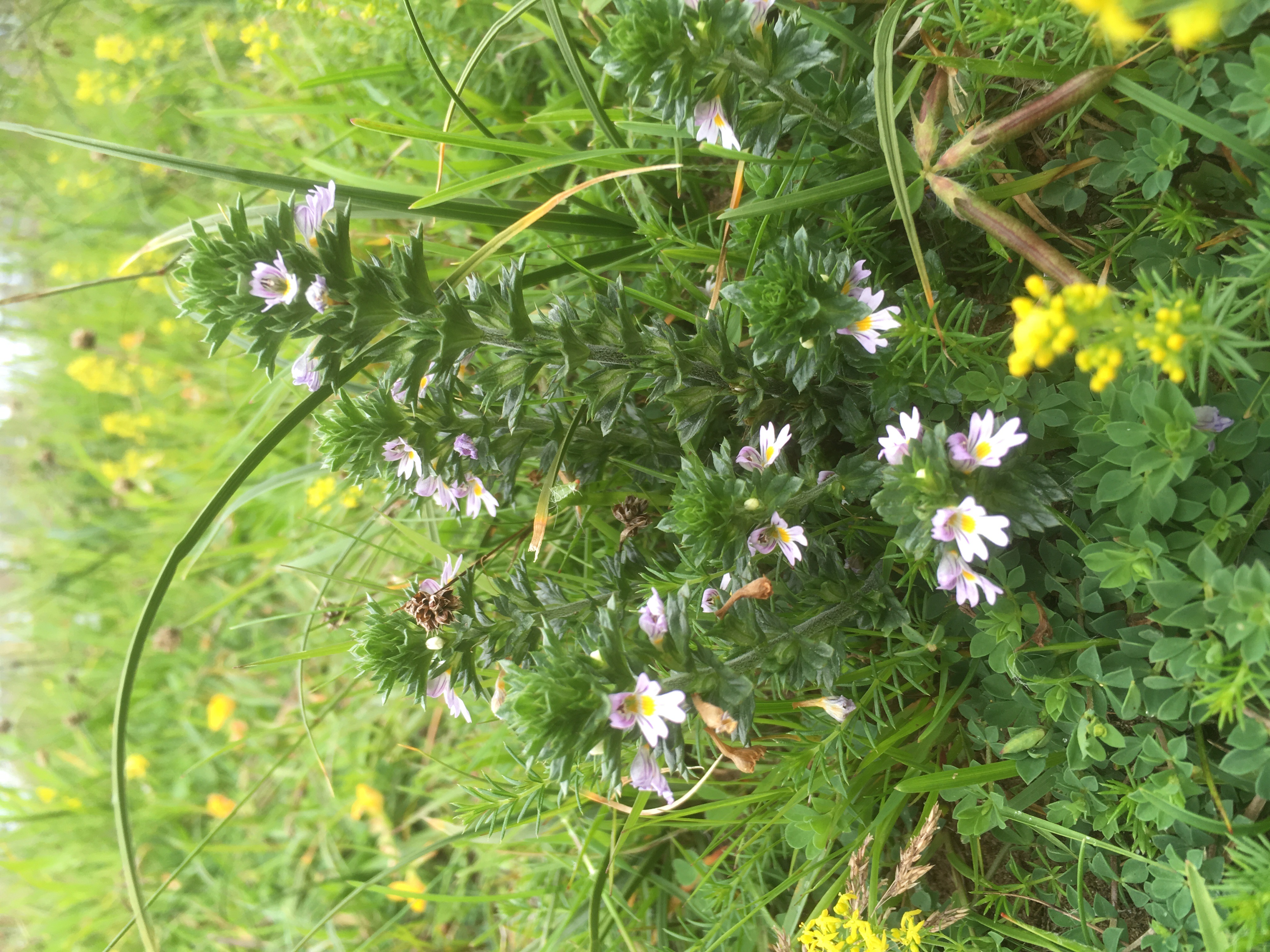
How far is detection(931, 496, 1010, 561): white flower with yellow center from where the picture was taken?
1.28 m

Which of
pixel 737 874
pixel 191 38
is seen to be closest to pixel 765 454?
pixel 737 874

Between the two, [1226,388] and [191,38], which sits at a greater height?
[191,38]

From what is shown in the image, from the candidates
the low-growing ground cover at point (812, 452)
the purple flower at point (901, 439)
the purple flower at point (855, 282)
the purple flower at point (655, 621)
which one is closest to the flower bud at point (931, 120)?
the low-growing ground cover at point (812, 452)

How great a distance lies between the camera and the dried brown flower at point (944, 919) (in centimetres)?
165

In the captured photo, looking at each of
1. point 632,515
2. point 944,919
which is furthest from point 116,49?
point 944,919

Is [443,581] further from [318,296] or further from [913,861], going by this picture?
[913,861]

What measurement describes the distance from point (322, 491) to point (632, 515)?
1.50 m

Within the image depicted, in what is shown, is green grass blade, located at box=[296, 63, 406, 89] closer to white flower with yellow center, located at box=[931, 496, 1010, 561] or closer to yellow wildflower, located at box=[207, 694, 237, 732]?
white flower with yellow center, located at box=[931, 496, 1010, 561]

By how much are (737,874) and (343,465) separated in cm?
134

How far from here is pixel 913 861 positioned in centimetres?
168

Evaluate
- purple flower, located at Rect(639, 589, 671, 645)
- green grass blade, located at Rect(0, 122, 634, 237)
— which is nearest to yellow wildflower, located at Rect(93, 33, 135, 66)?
green grass blade, located at Rect(0, 122, 634, 237)

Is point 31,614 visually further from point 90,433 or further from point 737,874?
point 737,874

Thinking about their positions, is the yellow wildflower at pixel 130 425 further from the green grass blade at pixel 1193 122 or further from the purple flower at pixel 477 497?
the green grass blade at pixel 1193 122

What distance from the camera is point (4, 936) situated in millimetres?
4484
